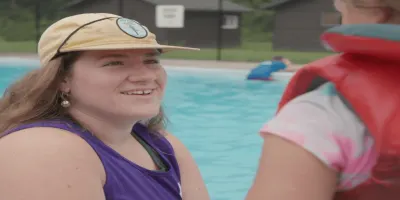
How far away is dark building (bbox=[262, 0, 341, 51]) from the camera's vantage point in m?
26.3

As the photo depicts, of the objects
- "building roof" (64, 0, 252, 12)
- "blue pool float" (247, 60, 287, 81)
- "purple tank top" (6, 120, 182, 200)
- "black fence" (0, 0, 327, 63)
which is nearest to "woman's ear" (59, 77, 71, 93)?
"purple tank top" (6, 120, 182, 200)

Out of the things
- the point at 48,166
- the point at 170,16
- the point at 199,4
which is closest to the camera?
the point at 48,166

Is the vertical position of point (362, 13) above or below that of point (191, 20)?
above

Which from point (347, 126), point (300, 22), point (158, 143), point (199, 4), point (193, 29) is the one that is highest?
point (347, 126)

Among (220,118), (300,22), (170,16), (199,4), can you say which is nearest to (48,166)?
(220,118)

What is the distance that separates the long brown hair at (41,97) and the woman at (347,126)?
1.34m

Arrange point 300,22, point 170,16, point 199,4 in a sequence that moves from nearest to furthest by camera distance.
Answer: point 170,16, point 300,22, point 199,4

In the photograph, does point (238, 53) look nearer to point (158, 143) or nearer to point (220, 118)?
point (220, 118)

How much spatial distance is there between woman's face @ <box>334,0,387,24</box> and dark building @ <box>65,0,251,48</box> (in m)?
25.3

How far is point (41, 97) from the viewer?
7.13 feet

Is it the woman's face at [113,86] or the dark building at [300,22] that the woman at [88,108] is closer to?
the woman's face at [113,86]

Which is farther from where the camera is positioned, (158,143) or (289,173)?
(158,143)

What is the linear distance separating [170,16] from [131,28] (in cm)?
1852

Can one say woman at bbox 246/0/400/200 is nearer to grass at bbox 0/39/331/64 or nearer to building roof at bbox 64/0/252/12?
grass at bbox 0/39/331/64
